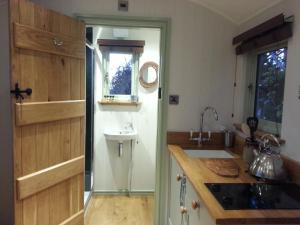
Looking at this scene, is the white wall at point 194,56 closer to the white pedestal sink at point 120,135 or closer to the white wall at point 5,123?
the white wall at point 5,123

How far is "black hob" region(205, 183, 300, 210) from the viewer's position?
1185 millimetres

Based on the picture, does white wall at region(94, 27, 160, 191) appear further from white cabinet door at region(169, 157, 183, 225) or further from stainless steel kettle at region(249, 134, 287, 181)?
stainless steel kettle at region(249, 134, 287, 181)

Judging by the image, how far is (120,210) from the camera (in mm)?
3064

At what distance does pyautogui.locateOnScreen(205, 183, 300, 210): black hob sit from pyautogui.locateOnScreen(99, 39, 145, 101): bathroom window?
219 centimetres

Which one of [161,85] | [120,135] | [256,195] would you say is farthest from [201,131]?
[256,195]

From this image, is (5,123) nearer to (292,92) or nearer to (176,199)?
(176,199)

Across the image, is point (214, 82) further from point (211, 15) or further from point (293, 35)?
point (293, 35)

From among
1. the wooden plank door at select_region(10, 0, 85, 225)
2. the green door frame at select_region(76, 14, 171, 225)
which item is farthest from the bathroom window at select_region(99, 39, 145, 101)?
the wooden plank door at select_region(10, 0, 85, 225)

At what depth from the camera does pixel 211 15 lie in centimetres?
243

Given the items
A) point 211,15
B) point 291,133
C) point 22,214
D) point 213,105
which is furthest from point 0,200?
point 211,15

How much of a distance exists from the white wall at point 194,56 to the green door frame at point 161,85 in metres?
0.05

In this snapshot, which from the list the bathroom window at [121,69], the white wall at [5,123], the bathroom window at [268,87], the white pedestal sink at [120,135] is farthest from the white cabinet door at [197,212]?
the bathroom window at [121,69]

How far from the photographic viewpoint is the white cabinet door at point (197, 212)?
1249 mm

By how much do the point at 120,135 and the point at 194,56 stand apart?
1366 millimetres
